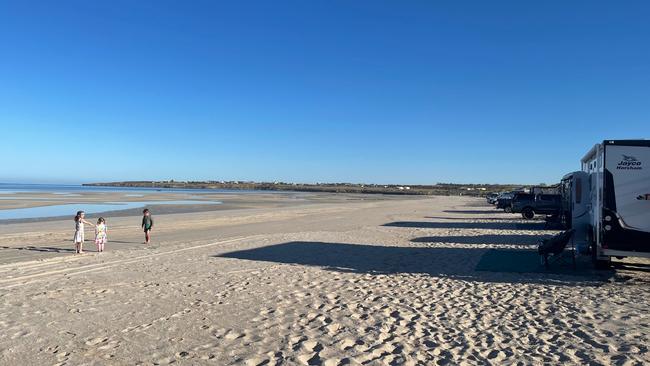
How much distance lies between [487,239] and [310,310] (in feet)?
39.1

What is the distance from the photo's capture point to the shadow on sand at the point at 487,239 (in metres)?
17.1

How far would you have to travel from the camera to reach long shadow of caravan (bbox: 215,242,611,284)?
10719 mm

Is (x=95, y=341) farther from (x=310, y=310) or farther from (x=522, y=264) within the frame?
(x=522, y=264)

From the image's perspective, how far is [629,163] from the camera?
9703 millimetres

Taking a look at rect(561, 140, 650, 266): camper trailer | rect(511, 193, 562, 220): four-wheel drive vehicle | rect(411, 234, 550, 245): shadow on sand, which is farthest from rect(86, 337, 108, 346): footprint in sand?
rect(511, 193, 562, 220): four-wheel drive vehicle

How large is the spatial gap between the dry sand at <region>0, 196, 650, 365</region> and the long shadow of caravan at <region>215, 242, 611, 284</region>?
8cm

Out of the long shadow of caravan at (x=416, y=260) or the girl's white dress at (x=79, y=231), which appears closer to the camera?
the long shadow of caravan at (x=416, y=260)

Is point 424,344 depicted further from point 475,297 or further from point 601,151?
point 601,151

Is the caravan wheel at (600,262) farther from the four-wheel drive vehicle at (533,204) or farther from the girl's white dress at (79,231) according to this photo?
the four-wheel drive vehicle at (533,204)

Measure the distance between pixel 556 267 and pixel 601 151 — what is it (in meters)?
3.00

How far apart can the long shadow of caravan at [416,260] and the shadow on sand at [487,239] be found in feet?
7.23

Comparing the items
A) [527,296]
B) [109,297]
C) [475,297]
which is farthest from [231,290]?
[527,296]

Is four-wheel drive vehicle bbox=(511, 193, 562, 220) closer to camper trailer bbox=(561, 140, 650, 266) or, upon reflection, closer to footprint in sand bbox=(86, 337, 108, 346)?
camper trailer bbox=(561, 140, 650, 266)

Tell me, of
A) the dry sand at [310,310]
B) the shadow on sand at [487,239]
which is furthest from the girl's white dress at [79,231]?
the shadow on sand at [487,239]
